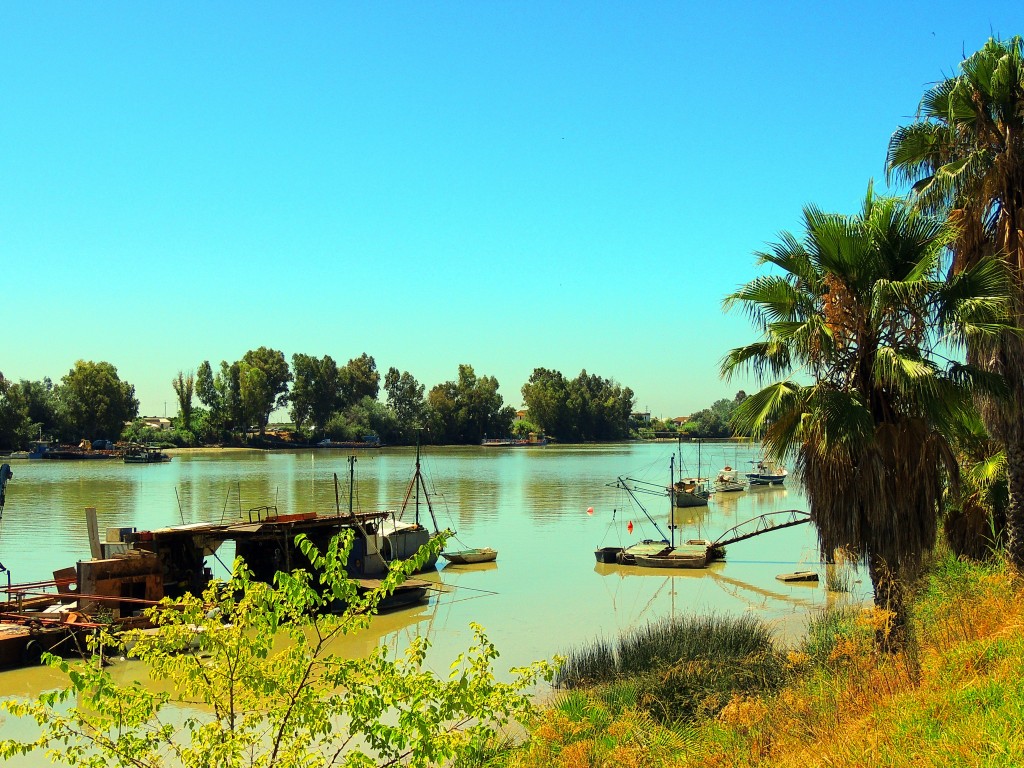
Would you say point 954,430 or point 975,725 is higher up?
point 954,430

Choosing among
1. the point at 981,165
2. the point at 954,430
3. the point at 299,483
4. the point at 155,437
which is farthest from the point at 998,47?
the point at 155,437

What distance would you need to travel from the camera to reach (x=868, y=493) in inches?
482

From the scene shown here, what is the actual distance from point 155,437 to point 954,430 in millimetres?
149559

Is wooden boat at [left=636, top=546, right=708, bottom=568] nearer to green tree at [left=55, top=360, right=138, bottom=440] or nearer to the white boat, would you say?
the white boat

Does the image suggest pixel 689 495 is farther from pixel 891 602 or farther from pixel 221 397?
pixel 221 397

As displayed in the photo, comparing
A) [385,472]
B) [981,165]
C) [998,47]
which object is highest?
[998,47]

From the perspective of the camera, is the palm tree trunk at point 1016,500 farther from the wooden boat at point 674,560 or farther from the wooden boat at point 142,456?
the wooden boat at point 142,456

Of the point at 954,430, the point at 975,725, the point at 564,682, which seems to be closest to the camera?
the point at 975,725

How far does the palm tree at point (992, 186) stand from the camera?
14070mm

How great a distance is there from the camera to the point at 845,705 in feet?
28.5

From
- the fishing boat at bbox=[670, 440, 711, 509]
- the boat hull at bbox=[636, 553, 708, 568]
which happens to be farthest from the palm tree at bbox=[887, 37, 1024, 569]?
the fishing boat at bbox=[670, 440, 711, 509]

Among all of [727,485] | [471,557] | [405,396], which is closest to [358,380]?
[405,396]

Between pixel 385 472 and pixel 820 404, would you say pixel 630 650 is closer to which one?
pixel 820 404

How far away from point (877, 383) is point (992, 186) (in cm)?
480
